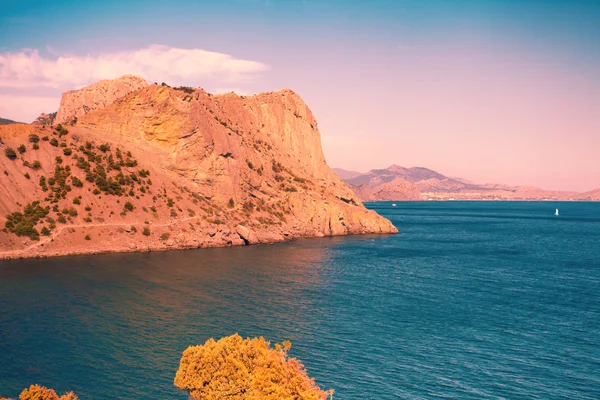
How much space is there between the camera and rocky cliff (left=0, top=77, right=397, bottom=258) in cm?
9006

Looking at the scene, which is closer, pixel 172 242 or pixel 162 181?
pixel 172 242

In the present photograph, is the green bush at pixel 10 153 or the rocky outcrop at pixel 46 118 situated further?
the rocky outcrop at pixel 46 118

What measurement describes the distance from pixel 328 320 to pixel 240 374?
78.8ft

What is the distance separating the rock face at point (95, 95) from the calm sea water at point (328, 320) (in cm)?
8142

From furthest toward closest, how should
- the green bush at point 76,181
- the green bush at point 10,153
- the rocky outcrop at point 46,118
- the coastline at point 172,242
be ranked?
the rocky outcrop at point 46,118, the green bush at point 76,181, the green bush at point 10,153, the coastline at point 172,242

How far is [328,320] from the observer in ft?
167

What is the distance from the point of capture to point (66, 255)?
277 ft

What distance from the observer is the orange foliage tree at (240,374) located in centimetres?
2664

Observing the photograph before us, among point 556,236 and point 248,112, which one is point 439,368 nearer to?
point 556,236

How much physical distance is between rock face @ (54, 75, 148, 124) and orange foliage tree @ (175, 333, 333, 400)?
458 feet

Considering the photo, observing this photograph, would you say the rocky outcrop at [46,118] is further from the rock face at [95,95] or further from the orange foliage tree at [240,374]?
the orange foliage tree at [240,374]

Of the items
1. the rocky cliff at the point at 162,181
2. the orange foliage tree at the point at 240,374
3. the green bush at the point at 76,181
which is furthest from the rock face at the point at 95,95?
the orange foliage tree at the point at 240,374

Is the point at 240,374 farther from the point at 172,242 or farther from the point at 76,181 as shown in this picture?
the point at 76,181

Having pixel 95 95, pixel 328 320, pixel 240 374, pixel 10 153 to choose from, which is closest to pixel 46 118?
pixel 95 95
